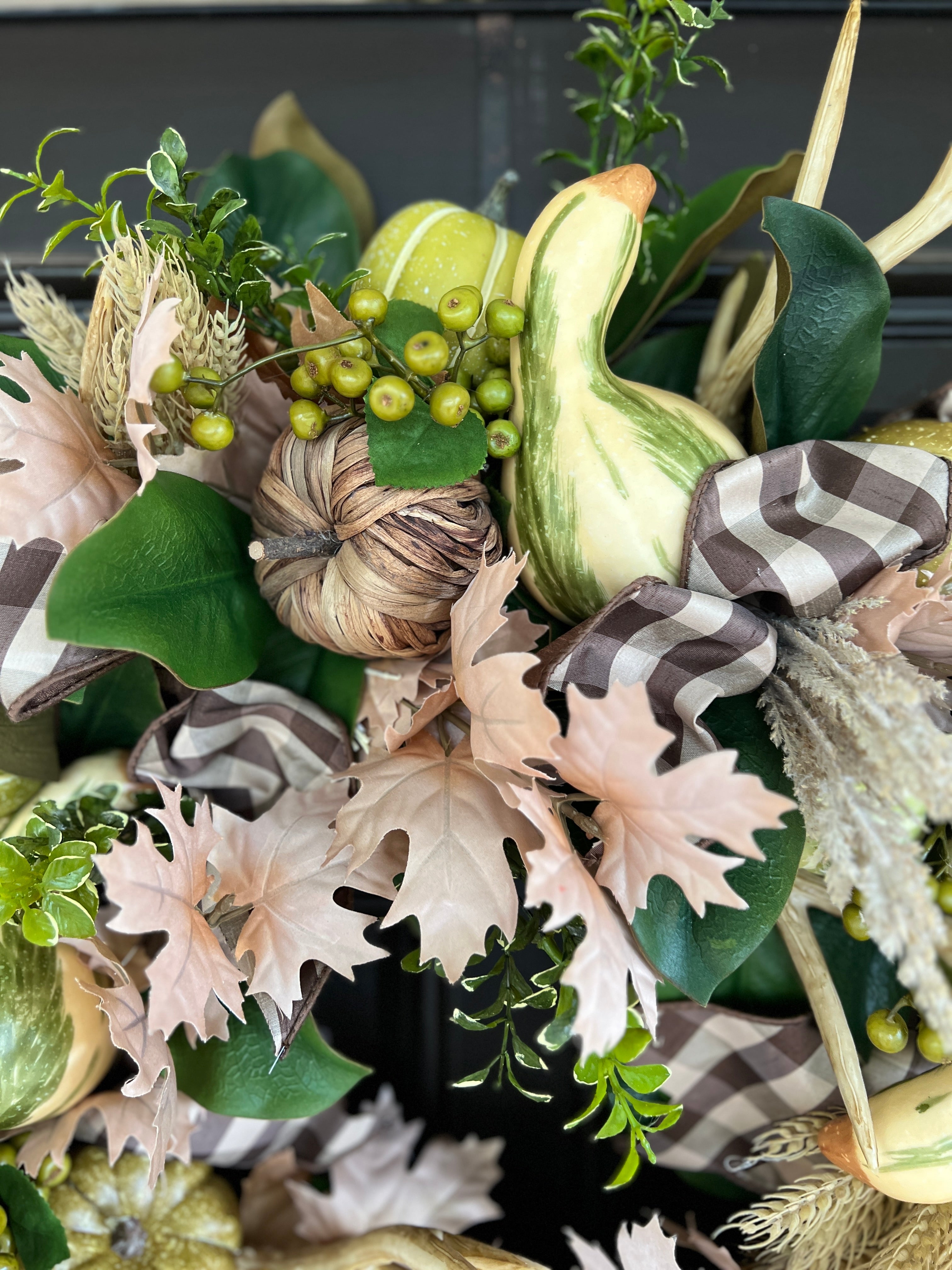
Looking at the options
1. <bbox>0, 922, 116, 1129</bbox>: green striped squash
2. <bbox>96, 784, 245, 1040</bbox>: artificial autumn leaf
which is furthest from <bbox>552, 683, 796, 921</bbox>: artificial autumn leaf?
<bbox>0, 922, 116, 1129</bbox>: green striped squash

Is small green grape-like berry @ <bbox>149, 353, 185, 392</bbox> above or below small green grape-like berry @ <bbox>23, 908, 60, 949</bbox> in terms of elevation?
above

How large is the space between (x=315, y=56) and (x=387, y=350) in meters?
0.46

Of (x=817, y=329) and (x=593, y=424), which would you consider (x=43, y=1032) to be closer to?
(x=593, y=424)

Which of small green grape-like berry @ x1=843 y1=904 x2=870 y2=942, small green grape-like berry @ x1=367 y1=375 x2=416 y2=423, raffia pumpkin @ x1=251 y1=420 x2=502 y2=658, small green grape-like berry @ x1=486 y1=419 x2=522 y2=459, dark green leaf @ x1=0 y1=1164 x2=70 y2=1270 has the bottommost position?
dark green leaf @ x1=0 y1=1164 x2=70 y2=1270

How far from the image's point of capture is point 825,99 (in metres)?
0.46

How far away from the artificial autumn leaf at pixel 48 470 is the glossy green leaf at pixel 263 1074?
0.32 m

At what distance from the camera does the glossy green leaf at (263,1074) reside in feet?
1.80

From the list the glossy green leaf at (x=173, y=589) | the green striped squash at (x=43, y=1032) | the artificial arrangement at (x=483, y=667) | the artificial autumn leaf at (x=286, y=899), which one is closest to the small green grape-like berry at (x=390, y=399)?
the artificial arrangement at (x=483, y=667)

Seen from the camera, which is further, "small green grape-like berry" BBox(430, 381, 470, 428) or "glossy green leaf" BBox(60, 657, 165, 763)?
"glossy green leaf" BBox(60, 657, 165, 763)

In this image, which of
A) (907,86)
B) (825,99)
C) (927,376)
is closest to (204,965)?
(825,99)

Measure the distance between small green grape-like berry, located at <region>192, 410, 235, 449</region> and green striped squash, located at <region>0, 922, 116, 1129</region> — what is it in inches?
12.5

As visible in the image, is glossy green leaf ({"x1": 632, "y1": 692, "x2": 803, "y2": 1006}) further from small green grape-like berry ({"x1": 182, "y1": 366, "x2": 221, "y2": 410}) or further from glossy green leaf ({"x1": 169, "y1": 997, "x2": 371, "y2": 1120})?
small green grape-like berry ({"x1": 182, "y1": 366, "x2": 221, "y2": 410})

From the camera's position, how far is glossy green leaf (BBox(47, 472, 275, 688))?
393 millimetres

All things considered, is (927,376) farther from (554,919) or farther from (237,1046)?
(237,1046)
